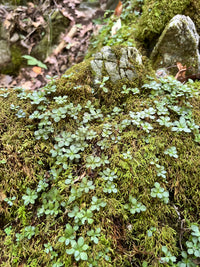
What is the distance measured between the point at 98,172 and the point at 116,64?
1.41 meters

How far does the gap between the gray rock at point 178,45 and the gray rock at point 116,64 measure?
117 centimetres

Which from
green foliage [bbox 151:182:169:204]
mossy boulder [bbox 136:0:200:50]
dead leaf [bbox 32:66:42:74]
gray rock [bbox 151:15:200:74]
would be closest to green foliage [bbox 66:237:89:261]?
green foliage [bbox 151:182:169:204]

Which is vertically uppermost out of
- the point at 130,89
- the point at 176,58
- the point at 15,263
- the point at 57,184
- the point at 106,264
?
the point at 176,58

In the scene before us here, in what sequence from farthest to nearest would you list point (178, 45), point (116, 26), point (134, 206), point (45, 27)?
point (45, 27), point (116, 26), point (178, 45), point (134, 206)

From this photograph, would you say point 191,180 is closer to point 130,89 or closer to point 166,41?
point 130,89

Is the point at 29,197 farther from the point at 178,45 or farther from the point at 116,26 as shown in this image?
the point at 116,26

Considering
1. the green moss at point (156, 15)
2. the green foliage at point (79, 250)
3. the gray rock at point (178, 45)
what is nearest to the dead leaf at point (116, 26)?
the green moss at point (156, 15)

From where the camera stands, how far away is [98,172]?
1.83m

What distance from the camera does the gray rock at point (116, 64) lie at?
94.3 inches

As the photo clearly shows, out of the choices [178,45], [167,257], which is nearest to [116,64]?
[178,45]

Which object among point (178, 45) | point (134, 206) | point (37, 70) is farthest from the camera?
point (37, 70)

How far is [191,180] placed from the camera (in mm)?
1817

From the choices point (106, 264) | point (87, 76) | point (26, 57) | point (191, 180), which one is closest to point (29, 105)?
point (87, 76)

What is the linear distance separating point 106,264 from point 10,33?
6112 millimetres
